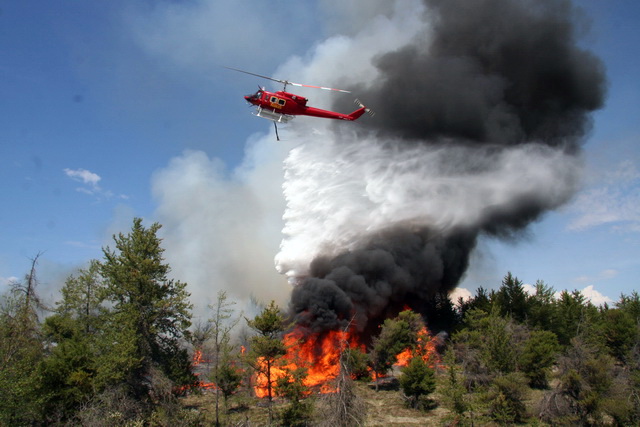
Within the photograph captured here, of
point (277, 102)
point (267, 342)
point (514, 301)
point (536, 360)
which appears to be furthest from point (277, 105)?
point (514, 301)

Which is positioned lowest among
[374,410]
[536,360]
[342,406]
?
[374,410]

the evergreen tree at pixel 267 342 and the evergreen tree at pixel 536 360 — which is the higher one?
the evergreen tree at pixel 267 342

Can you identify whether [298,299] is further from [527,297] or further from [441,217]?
[527,297]

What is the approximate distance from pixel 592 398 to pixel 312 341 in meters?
29.3

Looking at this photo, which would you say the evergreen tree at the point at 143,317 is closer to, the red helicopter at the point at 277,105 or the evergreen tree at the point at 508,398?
the red helicopter at the point at 277,105

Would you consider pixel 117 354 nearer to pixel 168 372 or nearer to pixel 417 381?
pixel 168 372

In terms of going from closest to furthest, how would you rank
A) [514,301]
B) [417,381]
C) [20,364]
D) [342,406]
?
[342,406], [20,364], [417,381], [514,301]

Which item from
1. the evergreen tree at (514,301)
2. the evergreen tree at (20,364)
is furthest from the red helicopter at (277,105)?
the evergreen tree at (514,301)

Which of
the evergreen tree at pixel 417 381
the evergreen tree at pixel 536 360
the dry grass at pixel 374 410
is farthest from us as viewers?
the evergreen tree at pixel 536 360

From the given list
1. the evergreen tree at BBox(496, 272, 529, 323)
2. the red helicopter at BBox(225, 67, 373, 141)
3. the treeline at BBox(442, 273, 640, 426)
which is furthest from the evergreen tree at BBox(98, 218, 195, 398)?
the evergreen tree at BBox(496, 272, 529, 323)

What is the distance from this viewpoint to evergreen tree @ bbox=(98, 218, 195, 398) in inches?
1174

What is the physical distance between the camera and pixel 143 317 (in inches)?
1250

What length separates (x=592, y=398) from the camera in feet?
94.2

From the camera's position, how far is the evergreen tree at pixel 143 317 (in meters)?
29.8
